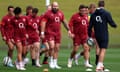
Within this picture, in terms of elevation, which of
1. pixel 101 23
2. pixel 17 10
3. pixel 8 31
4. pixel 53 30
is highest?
pixel 17 10

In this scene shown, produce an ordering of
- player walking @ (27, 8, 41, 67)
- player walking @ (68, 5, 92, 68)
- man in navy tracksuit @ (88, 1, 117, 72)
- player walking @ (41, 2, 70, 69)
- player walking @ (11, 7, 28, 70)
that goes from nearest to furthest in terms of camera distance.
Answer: man in navy tracksuit @ (88, 1, 117, 72)
player walking @ (11, 7, 28, 70)
player walking @ (41, 2, 70, 69)
player walking @ (68, 5, 92, 68)
player walking @ (27, 8, 41, 67)

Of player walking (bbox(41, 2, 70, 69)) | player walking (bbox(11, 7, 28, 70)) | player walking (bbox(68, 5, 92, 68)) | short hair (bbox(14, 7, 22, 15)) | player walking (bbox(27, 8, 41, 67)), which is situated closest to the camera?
short hair (bbox(14, 7, 22, 15))

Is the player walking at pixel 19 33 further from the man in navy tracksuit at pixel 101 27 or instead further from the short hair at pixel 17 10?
the man in navy tracksuit at pixel 101 27

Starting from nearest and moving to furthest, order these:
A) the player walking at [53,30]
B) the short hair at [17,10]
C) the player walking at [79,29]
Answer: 1. the short hair at [17,10]
2. the player walking at [53,30]
3. the player walking at [79,29]

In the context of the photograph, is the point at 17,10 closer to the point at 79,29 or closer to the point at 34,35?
the point at 34,35

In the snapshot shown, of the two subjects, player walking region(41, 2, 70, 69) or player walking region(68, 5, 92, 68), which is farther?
player walking region(68, 5, 92, 68)

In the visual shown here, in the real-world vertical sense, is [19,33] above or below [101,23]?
below

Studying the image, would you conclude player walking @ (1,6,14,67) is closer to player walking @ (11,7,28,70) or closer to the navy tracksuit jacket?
player walking @ (11,7,28,70)

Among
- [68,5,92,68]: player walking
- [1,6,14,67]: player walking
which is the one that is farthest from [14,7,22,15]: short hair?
[68,5,92,68]: player walking

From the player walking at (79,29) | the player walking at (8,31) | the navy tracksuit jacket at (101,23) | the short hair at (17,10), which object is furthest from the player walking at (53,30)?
the navy tracksuit jacket at (101,23)

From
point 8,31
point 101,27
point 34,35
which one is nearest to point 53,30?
point 34,35

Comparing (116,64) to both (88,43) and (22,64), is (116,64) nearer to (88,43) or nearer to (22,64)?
(88,43)

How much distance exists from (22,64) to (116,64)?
13.9ft

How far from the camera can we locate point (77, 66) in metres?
24.0
